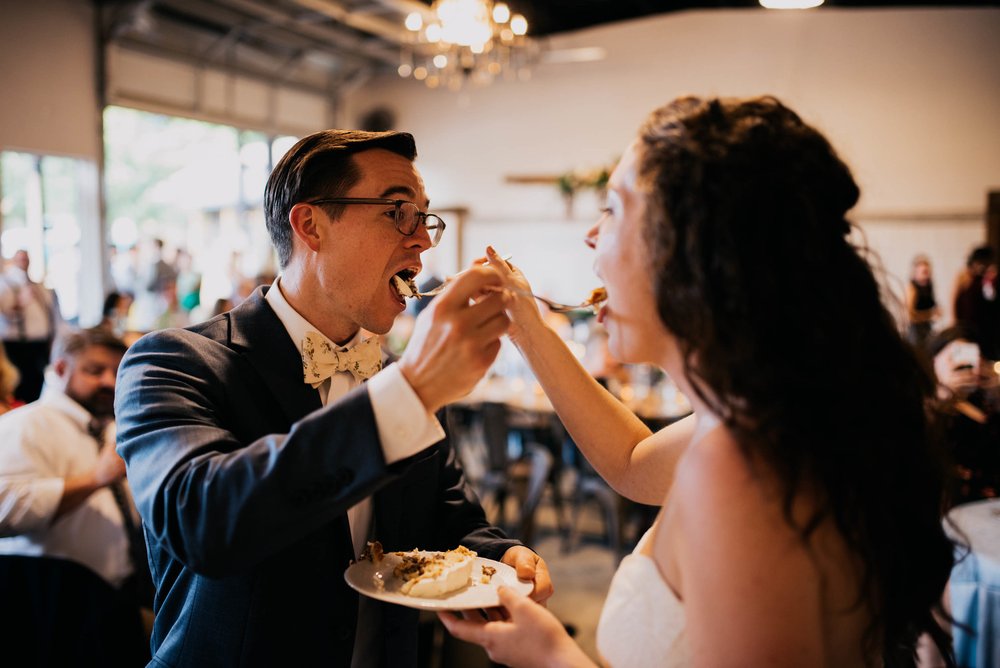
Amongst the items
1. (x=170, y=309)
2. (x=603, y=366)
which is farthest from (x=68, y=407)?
(x=170, y=309)

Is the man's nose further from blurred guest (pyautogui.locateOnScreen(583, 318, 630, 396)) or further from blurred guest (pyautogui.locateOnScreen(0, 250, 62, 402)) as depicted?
blurred guest (pyautogui.locateOnScreen(0, 250, 62, 402))

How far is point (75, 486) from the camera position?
2658 mm

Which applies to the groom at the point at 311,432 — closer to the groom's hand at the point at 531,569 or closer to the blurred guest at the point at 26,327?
the groom's hand at the point at 531,569

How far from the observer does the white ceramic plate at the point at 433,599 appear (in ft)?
4.16

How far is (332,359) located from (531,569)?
602 millimetres

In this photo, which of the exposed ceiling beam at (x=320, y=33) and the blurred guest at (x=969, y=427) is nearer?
the blurred guest at (x=969, y=427)

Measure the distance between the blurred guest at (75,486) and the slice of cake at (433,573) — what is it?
1.52 meters

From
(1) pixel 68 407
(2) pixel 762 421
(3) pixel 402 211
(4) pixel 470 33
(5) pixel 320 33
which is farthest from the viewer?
(5) pixel 320 33

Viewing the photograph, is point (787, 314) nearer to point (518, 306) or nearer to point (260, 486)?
point (518, 306)

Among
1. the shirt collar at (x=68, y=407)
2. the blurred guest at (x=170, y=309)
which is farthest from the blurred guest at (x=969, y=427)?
the blurred guest at (x=170, y=309)

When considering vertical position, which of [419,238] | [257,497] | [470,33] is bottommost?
[257,497]

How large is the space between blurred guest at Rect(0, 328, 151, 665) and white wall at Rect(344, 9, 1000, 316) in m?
8.12

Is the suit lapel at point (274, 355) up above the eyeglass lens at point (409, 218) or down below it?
below

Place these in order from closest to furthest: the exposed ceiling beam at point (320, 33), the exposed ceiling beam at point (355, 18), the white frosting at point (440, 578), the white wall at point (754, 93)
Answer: the white frosting at point (440, 578) → the exposed ceiling beam at point (355, 18) → the exposed ceiling beam at point (320, 33) → the white wall at point (754, 93)
